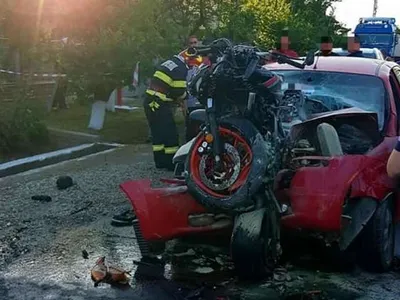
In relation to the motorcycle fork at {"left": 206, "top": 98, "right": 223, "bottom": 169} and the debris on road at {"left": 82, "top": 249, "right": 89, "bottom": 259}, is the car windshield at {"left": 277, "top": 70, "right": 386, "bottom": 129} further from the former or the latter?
the debris on road at {"left": 82, "top": 249, "right": 89, "bottom": 259}

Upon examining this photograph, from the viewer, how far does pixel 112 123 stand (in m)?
14.3

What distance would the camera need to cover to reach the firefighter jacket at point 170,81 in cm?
916

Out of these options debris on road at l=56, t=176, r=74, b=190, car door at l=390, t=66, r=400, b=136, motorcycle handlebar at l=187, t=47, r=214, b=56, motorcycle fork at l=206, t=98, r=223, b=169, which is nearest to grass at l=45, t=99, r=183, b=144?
debris on road at l=56, t=176, r=74, b=190

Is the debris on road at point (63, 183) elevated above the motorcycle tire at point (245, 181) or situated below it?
below

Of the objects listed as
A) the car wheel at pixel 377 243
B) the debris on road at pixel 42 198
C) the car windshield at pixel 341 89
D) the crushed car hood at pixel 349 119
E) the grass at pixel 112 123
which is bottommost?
the grass at pixel 112 123

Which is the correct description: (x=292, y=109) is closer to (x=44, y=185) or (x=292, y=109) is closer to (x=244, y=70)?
(x=244, y=70)

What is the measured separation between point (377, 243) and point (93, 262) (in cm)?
217

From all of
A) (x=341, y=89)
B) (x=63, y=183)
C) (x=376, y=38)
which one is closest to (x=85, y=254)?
(x=63, y=183)

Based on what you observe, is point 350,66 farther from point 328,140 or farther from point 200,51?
point 200,51

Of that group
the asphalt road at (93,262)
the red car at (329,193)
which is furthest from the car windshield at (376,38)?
the red car at (329,193)

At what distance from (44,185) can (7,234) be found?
2.03 metres

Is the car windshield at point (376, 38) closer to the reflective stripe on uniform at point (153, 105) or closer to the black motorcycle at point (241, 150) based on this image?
the reflective stripe on uniform at point (153, 105)

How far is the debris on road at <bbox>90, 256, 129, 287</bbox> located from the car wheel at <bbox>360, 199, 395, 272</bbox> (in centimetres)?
181

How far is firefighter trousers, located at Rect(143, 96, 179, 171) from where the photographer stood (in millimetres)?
9391
